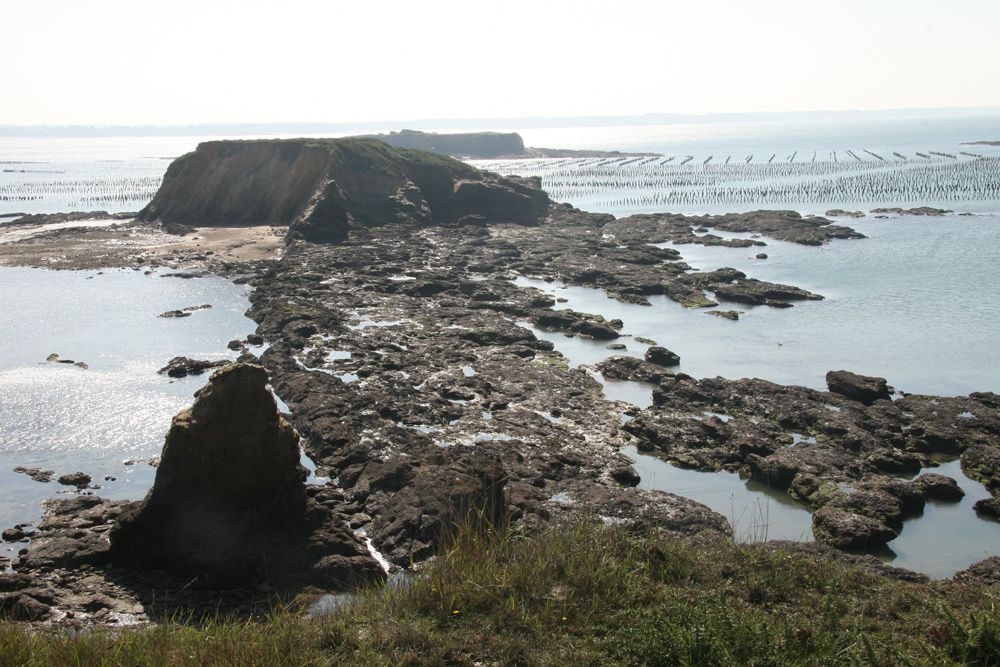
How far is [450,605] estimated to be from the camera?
33.3 ft

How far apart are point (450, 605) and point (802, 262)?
48.0 m

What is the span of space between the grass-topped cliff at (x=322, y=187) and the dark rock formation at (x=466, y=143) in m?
95.4

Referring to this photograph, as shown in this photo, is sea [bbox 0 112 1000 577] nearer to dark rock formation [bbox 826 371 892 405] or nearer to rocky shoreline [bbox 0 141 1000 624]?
rocky shoreline [bbox 0 141 1000 624]

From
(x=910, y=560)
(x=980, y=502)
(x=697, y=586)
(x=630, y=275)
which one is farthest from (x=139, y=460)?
(x=630, y=275)

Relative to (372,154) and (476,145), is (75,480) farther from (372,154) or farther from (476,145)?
(476,145)

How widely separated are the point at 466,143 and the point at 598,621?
574ft

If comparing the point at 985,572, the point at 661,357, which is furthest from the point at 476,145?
the point at 985,572

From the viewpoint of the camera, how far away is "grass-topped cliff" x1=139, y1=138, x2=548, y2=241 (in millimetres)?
68500

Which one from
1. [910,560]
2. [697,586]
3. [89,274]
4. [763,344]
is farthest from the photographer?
[89,274]

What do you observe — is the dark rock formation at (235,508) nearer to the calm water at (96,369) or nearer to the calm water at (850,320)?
the calm water at (96,369)

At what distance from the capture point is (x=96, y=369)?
1201 inches

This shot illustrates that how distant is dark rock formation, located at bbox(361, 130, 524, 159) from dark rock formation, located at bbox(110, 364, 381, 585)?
6149 inches

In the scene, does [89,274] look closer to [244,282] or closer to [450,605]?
[244,282]

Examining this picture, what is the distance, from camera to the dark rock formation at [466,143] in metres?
171
